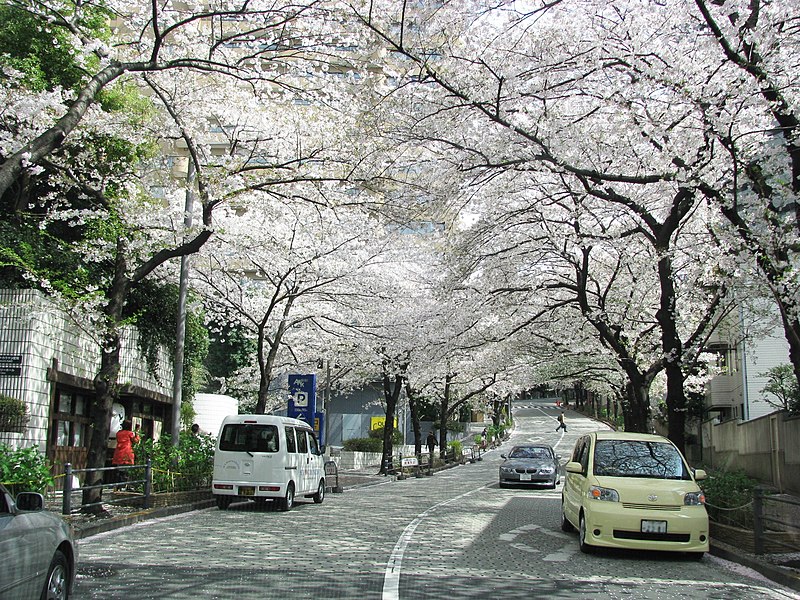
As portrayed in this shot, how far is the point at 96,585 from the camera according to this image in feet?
25.2

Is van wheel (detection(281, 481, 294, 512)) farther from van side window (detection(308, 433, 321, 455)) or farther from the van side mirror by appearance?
the van side mirror

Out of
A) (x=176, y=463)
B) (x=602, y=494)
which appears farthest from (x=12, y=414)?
(x=602, y=494)

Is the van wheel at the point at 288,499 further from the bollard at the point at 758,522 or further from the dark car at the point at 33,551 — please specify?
the dark car at the point at 33,551

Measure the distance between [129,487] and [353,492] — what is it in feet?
30.0

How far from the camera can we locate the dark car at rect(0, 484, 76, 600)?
5.07m

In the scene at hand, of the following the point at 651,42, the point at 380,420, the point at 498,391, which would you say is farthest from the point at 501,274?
the point at 498,391

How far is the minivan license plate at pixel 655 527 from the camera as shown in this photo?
32.8 feet

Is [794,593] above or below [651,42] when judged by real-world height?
below

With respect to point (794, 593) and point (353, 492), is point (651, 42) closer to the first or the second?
point (794, 593)

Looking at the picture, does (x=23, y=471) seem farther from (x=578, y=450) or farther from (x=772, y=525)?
(x=772, y=525)

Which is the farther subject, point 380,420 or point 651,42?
point 380,420

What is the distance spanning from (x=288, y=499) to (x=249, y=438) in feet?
5.28

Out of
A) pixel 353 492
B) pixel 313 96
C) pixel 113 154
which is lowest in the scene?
A: pixel 353 492

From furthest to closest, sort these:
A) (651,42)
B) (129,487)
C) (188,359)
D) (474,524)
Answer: (188,359)
(129,487)
(474,524)
(651,42)
